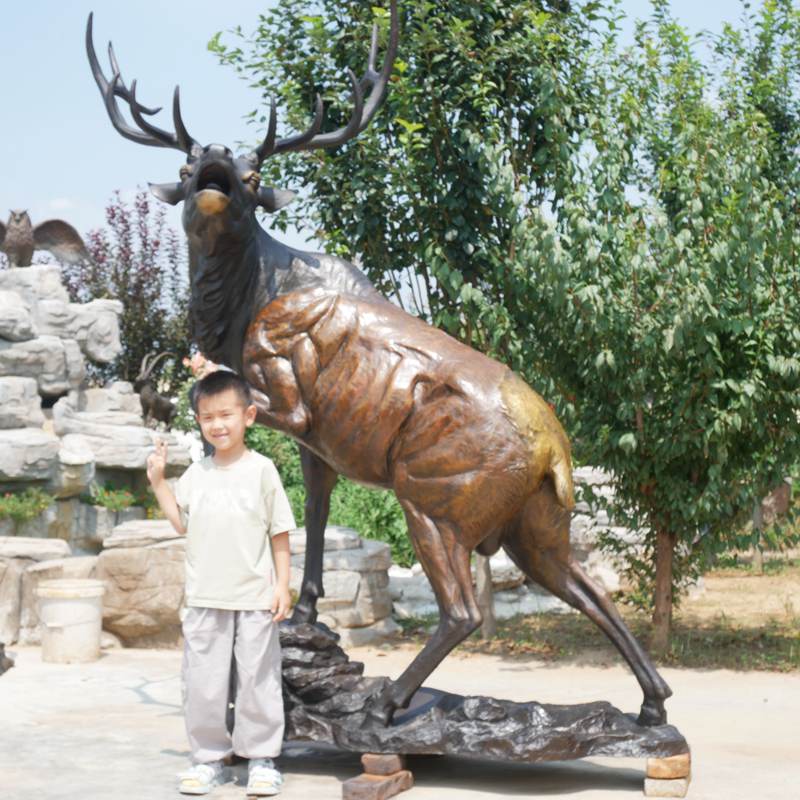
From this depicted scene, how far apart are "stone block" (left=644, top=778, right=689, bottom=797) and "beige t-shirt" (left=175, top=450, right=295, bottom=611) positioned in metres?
1.54

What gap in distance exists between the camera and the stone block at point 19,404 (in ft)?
39.3

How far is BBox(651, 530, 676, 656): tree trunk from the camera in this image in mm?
7980

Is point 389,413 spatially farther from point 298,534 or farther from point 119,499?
point 119,499

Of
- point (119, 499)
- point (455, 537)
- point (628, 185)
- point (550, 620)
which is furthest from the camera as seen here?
point (119, 499)

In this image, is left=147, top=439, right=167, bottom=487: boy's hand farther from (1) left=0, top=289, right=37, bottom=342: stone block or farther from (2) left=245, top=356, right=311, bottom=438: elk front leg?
(1) left=0, top=289, right=37, bottom=342: stone block

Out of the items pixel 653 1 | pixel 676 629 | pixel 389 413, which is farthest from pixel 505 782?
pixel 653 1

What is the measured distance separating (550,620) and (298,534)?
2243 millimetres

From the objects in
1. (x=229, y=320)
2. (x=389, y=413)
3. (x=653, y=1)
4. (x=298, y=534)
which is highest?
(x=653, y=1)

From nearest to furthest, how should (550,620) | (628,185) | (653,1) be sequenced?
(628,185) < (653,1) < (550,620)

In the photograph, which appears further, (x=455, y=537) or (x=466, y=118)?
(x=466, y=118)

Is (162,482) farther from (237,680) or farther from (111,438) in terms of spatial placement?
(111,438)

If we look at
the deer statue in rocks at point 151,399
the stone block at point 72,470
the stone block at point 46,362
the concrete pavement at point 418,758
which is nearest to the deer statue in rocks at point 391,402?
the concrete pavement at point 418,758

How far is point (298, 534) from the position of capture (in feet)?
Answer: 29.6

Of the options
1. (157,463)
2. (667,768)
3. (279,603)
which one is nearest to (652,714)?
(667,768)
